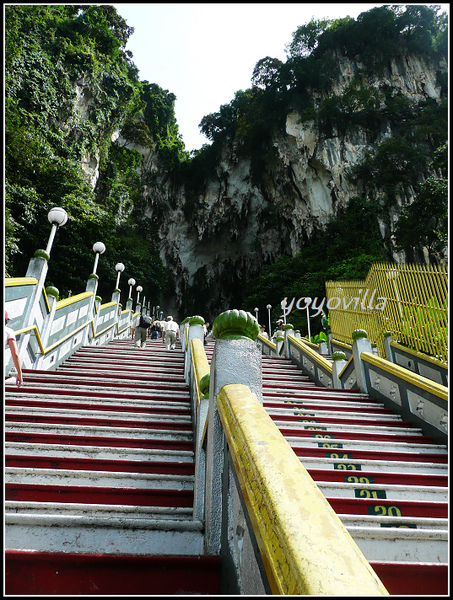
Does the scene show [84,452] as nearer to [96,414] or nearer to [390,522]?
[96,414]

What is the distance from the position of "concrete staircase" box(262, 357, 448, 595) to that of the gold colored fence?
188 cm

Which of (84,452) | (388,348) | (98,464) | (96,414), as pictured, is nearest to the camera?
(98,464)

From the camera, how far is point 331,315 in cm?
1086

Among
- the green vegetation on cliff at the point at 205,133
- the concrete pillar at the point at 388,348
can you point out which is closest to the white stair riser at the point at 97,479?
the concrete pillar at the point at 388,348

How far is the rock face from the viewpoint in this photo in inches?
1043

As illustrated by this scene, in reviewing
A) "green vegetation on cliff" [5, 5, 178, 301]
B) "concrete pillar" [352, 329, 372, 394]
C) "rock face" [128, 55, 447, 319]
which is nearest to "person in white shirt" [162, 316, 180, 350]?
"concrete pillar" [352, 329, 372, 394]

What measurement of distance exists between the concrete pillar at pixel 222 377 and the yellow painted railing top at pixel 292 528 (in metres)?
0.61

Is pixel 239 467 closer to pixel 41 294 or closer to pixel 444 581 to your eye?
pixel 444 581

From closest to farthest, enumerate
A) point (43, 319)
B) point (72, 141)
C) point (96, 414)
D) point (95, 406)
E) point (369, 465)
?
point (369, 465)
point (96, 414)
point (95, 406)
point (43, 319)
point (72, 141)

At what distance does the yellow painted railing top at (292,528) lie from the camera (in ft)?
2.09

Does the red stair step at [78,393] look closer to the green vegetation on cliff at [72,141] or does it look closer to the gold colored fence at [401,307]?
the gold colored fence at [401,307]

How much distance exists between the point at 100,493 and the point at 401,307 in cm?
660

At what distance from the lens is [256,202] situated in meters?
31.4

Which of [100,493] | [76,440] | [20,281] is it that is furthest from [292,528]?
[20,281]
